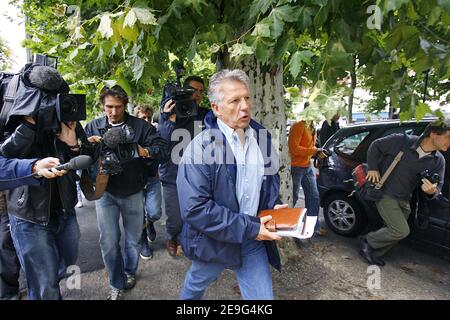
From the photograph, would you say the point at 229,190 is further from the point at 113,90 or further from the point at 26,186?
the point at 113,90

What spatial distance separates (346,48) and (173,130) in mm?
1871

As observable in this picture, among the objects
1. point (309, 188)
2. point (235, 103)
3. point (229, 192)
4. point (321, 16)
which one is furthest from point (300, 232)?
point (309, 188)

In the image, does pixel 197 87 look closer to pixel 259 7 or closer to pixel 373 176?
pixel 259 7

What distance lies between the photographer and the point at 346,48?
6.51 ft

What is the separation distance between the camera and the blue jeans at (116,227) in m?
2.91

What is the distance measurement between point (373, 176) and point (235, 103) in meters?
2.43

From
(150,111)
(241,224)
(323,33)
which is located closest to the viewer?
(241,224)

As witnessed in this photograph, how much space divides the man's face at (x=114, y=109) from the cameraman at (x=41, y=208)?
51cm

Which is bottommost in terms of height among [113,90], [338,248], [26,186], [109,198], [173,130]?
[338,248]

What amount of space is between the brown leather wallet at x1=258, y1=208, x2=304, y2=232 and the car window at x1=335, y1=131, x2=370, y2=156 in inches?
118

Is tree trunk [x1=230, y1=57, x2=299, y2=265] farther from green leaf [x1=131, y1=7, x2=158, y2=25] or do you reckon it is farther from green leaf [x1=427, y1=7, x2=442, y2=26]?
green leaf [x1=427, y1=7, x2=442, y2=26]

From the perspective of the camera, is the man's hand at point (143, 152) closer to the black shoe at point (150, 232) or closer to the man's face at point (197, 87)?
the man's face at point (197, 87)

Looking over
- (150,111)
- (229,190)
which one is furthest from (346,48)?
(150,111)

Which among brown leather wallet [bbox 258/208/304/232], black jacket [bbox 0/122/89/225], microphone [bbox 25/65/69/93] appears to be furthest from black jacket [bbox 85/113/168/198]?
brown leather wallet [bbox 258/208/304/232]
